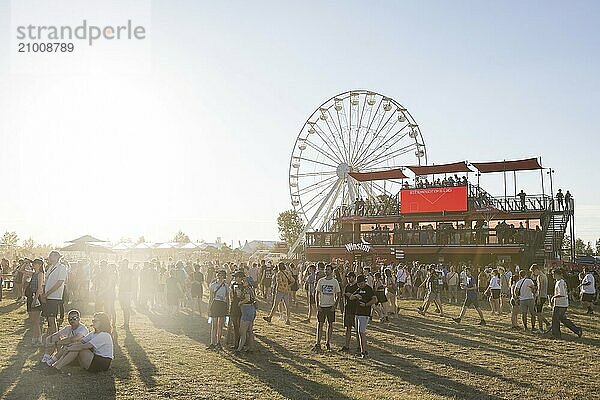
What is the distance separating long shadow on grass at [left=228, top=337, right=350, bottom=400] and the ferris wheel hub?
104ft

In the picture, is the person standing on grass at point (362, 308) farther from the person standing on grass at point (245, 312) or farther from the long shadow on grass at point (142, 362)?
the long shadow on grass at point (142, 362)

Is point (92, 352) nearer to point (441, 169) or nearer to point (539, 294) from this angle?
point (539, 294)

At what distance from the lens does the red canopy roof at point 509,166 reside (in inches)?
1356

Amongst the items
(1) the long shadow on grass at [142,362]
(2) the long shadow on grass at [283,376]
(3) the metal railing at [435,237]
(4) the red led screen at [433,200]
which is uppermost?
(4) the red led screen at [433,200]

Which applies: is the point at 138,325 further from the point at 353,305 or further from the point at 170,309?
the point at 353,305

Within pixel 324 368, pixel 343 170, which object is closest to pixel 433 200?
pixel 343 170

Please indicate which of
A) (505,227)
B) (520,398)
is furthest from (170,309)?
(505,227)

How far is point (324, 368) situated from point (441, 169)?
28.5 meters

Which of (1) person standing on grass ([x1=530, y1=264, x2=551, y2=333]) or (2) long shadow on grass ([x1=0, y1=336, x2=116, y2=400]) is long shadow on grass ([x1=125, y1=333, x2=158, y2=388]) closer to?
(2) long shadow on grass ([x1=0, y1=336, x2=116, y2=400])

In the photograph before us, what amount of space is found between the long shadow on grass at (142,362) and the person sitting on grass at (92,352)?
63 centimetres

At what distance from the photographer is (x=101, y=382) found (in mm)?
9180

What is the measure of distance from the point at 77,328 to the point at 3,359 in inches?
78.8

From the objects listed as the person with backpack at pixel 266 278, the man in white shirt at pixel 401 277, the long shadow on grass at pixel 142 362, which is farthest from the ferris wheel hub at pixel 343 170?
the long shadow on grass at pixel 142 362

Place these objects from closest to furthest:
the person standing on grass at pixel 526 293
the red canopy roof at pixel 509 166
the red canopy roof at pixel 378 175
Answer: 1. the person standing on grass at pixel 526 293
2. the red canopy roof at pixel 509 166
3. the red canopy roof at pixel 378 175
